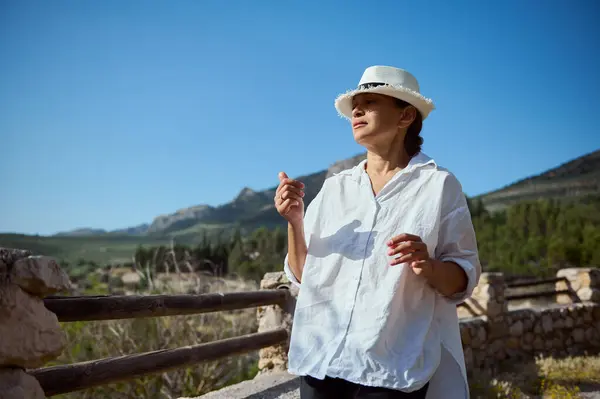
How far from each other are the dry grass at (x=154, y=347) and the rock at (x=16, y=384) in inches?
186

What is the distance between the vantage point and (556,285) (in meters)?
10.2

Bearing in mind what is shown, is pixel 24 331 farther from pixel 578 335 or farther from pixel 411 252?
pixel 578 335

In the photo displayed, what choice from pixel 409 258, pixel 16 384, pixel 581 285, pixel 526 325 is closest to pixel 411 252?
pixel 409 258

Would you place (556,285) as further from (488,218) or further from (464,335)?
(488,218)

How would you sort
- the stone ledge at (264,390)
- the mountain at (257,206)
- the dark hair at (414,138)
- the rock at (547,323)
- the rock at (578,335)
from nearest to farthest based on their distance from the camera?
the dark hair at (414,138), the stone ledge at (264,390), the rock at (547,323), the rock at (578,335), the mountain at (257,206)

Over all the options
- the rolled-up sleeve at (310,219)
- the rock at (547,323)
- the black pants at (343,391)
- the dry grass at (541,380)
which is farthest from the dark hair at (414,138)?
the rock at (547,323)

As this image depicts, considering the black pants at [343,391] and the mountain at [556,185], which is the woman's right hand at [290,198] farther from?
the mountain at [556,185]

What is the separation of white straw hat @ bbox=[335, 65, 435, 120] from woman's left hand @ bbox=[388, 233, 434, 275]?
0.58m

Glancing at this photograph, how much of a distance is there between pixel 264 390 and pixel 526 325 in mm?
6178

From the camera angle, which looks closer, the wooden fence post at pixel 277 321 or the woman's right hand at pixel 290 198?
the woman's right hand at pixel 290 198

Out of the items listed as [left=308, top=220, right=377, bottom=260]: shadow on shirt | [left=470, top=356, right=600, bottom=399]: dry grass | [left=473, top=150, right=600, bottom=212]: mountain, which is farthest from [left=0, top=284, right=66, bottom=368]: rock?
[left=473, top=150, right=600, bottom=212]: mountain

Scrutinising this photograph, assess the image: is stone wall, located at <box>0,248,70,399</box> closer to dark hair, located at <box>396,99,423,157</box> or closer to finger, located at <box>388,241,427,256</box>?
finger, located at <box>388,241,427,256</box>

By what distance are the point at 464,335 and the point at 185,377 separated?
3.74m

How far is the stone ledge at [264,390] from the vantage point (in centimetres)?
347
